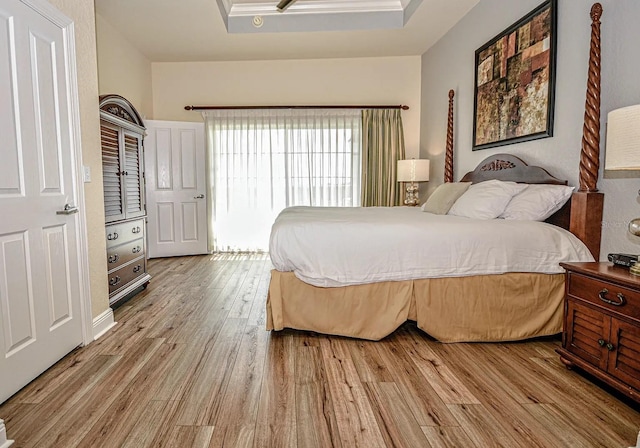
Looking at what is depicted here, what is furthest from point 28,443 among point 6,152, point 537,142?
point 537,142

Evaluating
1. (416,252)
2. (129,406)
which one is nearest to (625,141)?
(416,252)

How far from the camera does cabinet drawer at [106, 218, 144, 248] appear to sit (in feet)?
9.50

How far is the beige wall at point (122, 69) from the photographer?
390cm

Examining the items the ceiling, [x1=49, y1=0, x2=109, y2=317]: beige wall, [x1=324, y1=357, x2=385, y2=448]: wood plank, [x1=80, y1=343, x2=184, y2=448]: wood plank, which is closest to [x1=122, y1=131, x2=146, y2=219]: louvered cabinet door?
[x1=49, y1=0, x2=109, y2=317]: beige wall

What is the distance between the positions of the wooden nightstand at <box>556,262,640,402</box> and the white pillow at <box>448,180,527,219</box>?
0.79 metres

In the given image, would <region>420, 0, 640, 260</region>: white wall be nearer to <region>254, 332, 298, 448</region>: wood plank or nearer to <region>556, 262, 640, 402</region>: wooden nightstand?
<region>556, 262, 640, 402</region>: wooden nightstand

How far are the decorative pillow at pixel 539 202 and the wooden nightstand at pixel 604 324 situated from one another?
61 cm

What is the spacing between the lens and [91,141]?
2443 millimetres

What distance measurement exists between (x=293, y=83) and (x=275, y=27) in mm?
1060

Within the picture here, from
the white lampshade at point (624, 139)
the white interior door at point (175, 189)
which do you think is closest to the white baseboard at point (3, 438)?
the white lampshade at point (624, 139)

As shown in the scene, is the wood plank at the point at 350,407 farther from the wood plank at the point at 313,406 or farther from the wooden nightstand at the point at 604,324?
the wooden nightstand at the point at 604,324

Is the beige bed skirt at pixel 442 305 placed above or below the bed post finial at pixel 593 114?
below

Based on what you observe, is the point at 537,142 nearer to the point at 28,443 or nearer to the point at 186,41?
the point at 28,443

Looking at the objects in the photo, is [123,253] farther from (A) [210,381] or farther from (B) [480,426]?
(B) [480,426]
